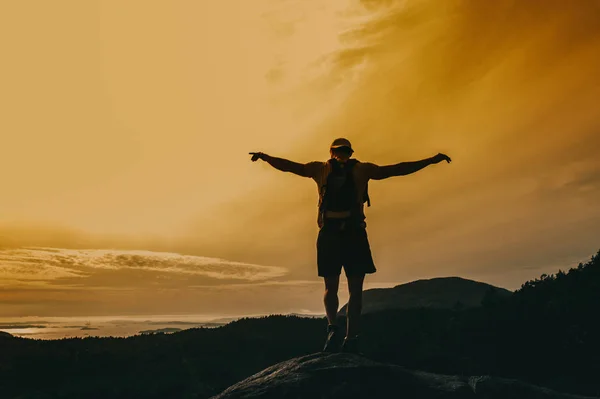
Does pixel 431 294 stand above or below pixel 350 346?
above

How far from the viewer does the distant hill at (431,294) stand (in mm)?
41156

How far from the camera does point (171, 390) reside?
2255cm

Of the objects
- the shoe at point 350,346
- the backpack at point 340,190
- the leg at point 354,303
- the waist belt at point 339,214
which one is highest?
the backpack at point 340,190

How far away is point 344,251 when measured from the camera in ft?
40.1

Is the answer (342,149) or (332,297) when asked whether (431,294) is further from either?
(342,149)

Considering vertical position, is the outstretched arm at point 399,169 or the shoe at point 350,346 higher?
the outstretched arm at point 399,169

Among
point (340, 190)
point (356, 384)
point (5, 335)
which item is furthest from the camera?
point (5, 335)

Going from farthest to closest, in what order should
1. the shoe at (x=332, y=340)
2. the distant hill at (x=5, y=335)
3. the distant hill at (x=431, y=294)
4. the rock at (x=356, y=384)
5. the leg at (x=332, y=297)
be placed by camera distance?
the distant hill at (x=431, y=294), the distant hill at (x=5, y=335), the shoe at (x=332, y=340), the leg at (x=332, y=297), the rock at (x=356, y=384)

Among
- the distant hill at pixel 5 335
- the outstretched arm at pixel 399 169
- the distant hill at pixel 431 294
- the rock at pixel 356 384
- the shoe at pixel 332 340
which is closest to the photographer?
the rock at pixel 356 384

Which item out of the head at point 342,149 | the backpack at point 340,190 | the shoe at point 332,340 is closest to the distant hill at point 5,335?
the shoe at point 332,340

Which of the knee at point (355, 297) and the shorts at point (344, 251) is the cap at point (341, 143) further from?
the knee at point (355, 297)

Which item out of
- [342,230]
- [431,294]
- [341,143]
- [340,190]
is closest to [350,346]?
[342,230]

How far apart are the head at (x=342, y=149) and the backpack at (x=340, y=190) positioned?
0.13m

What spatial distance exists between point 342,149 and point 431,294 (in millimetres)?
31912
